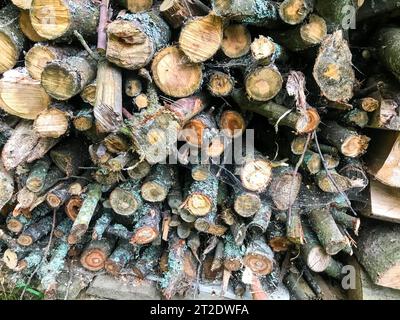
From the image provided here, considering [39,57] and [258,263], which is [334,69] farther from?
[39,57]

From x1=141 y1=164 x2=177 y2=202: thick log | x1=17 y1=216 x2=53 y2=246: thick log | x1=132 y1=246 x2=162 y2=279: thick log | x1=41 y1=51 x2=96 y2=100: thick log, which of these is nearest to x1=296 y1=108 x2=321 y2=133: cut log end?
x1=141 y1=164 x2=177 y2=202: thick log

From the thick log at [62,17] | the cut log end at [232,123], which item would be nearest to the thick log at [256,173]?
the cut log end at [232,123]

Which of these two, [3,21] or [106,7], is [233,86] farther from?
[3,21]

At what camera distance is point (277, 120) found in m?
2.03

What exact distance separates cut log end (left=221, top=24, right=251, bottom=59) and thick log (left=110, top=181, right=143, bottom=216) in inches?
31.1

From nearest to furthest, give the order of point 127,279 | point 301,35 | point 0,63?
point 301,35, point 0,63, point 127,279

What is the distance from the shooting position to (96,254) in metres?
2.44

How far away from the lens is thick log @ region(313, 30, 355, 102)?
196 centimetres

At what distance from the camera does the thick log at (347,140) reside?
2.14 meters

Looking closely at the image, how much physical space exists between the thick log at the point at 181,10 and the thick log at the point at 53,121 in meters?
0.63

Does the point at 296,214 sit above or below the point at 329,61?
below
